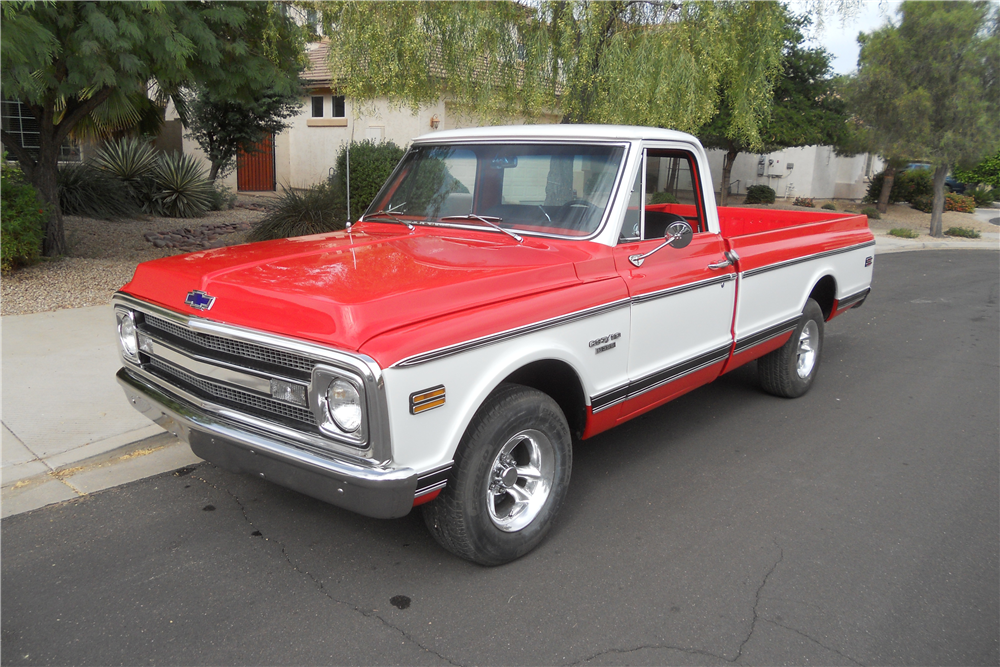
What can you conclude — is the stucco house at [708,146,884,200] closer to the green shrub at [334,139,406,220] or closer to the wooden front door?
the wooden front door

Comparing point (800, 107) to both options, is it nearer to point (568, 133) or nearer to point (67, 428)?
point (568, 133)

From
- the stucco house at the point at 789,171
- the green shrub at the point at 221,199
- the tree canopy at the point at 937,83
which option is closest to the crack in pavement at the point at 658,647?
the green shrub at the point at 221,199

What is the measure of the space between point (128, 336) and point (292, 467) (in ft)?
4.91

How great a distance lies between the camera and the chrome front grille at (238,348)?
290cm

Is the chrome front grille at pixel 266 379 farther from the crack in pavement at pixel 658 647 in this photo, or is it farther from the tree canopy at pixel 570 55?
the tree canopy at pixel 570 55

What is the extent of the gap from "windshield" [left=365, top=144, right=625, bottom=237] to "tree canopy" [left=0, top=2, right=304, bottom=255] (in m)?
3.97

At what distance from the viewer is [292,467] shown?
2936 mm

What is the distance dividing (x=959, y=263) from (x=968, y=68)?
577 cm

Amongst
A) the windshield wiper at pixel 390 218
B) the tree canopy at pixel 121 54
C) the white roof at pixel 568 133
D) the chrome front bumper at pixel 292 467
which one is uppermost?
the tree canopy at pixel 121 54

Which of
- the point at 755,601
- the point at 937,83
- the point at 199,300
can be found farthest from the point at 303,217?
the point at 937,83

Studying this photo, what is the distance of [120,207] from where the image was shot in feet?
44.3

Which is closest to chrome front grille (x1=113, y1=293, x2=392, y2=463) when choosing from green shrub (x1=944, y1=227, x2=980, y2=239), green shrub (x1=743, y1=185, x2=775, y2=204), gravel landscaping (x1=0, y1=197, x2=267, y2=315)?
gravel landscaping (x1=0, y1=197, x2=267, y2=315)

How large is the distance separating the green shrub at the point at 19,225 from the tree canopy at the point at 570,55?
4014 mm

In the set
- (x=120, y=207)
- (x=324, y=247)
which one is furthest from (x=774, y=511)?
(x=120, y=207)
